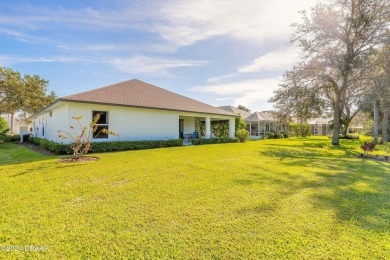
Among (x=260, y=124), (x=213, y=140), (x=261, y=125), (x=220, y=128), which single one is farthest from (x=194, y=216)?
(x=261, y=125)

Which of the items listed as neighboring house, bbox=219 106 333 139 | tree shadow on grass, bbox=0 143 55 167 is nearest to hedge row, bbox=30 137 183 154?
tree shadow on grass, bbox=0 143 55 167

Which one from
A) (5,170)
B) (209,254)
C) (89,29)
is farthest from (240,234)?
(89,29)

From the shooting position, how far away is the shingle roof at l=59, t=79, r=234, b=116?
1273 centimetres

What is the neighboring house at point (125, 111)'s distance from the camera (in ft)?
40.1

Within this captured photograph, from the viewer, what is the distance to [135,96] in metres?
15.9

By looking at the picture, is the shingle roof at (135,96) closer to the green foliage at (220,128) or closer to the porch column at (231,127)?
the porch column at (231,127)

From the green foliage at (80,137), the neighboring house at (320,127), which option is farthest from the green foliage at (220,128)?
the neighboring house at (320,127)

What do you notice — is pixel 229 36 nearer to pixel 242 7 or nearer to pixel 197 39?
pixel 197 39

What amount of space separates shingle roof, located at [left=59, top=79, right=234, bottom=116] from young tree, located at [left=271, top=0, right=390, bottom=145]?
29.5 feet

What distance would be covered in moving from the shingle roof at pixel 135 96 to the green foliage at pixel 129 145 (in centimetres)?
273

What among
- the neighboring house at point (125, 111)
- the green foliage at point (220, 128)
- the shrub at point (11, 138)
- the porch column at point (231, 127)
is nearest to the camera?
the neighboring house at point (125, 111)

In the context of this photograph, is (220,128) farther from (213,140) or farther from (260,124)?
(260,124)

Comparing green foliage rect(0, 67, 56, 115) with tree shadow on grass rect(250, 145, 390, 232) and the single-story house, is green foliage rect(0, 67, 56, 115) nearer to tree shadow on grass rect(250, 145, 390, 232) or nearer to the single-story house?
the single-story house

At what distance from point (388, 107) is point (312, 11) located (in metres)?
13.2
